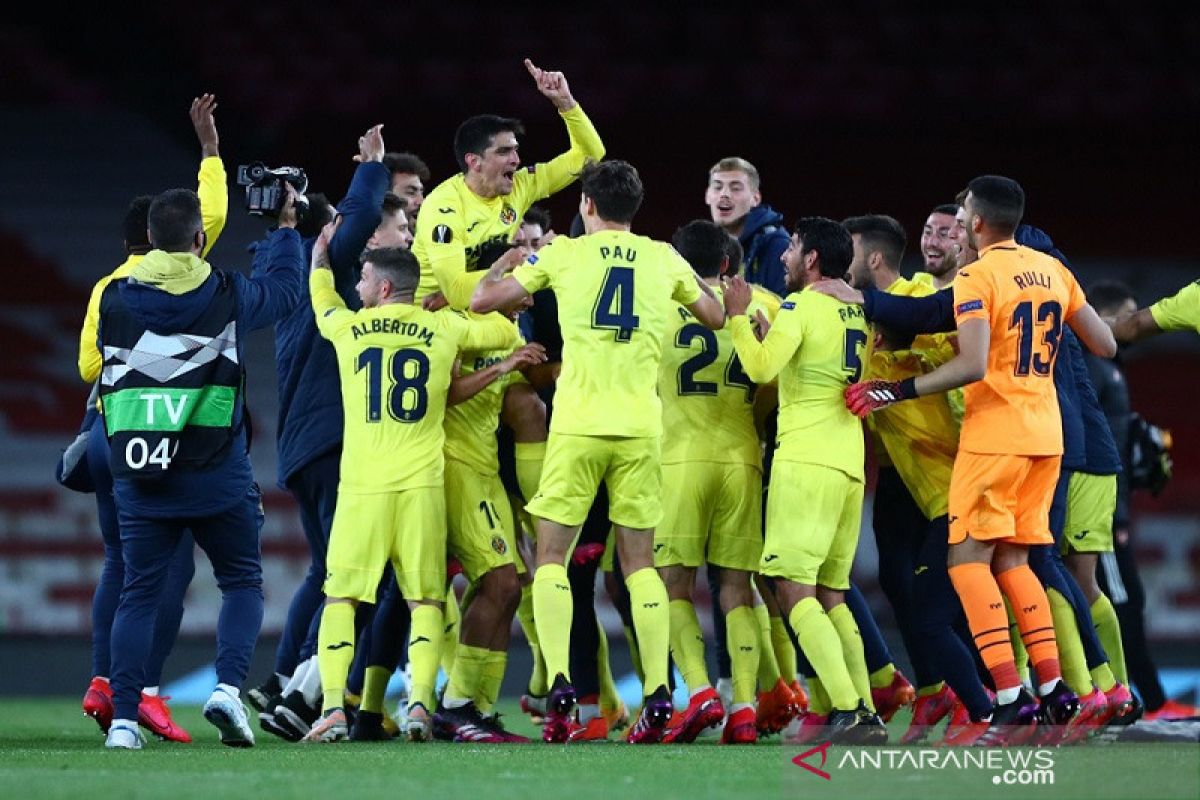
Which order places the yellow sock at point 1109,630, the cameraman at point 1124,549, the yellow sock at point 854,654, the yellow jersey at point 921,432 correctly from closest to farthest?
the yellow sock at point 854,654, the yellow jersey at point 921,432, the yellow sock at point 1109,630, the cameraman at point 1124,549

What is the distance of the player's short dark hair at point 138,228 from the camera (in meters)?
8.69

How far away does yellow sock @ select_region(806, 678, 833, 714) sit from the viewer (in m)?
8.42

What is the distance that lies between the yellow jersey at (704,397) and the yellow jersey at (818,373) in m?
0.43

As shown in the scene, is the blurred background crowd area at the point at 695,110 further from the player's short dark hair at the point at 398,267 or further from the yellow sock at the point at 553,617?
the yellow sock at the point at 553,617

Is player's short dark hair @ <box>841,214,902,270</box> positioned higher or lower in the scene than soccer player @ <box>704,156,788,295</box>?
lower

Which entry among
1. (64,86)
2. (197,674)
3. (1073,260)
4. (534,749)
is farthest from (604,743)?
(64,86)

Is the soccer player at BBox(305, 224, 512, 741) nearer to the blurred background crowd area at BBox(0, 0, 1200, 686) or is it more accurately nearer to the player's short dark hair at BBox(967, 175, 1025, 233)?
the player's short dark hair at BBox(967, 175, 1025, 233)

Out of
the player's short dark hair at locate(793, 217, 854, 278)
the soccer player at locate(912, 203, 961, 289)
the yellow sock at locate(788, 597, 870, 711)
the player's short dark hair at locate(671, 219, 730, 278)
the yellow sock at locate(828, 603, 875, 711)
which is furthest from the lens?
the soccer player at locate(912, 203, 961, 289)

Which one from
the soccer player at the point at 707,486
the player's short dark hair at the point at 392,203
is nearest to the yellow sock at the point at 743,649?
the soccer player at the point at 707,486

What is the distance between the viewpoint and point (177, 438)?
7715 millimetres

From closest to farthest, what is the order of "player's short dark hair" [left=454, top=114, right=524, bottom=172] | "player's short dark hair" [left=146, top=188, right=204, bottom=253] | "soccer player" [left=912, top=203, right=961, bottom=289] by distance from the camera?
"player's short dark hair" [left=146, top=188, right=204, bottom=253], "player's short dark hair" [left=454, top=114, right=524, bottom=172], "soccer player" [left=912, top=203, right=961, bottom=289]

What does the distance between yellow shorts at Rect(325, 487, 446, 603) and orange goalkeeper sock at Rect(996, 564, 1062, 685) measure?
2.48m

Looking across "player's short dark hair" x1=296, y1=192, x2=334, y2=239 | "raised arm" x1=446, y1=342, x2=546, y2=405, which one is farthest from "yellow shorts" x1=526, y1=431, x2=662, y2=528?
"player's short dark hair" x1=296, y1=192, x2=334, y2=239

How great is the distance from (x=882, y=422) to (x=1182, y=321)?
144 cm
